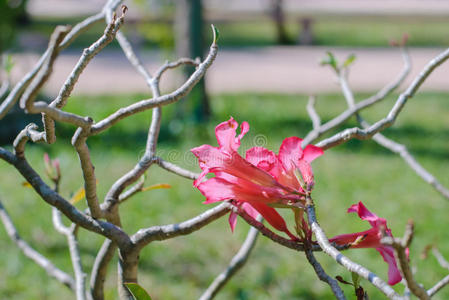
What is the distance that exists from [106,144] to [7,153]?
14.7 feet

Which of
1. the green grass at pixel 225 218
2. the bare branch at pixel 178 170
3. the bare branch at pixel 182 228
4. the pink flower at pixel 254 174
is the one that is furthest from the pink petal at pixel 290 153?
the green grass at pixel 225 218

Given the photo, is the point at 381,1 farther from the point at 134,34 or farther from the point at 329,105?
the point at 329,105

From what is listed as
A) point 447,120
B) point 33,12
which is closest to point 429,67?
point 447,120

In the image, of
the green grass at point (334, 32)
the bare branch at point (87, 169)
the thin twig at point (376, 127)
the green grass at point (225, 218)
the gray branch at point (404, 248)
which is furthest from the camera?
the green grass at point (334, 32)

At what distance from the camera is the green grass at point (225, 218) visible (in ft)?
10.6

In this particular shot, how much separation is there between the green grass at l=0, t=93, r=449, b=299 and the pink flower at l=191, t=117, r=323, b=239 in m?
0.89

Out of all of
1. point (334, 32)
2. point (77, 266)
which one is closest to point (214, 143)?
point (77, 266)

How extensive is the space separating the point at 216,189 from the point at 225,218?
3.21 meters

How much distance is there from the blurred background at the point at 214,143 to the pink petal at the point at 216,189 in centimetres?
53

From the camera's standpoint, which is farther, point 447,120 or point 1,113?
point 447,120

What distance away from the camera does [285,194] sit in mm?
820

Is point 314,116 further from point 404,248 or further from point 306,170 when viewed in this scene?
point 404,248

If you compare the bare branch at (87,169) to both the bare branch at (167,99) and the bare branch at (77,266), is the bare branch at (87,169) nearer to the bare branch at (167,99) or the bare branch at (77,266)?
the bare branch at (167,99)

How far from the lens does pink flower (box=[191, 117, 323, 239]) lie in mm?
803
